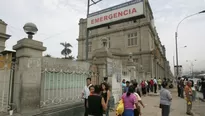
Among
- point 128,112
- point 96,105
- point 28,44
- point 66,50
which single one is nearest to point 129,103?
point 128,112

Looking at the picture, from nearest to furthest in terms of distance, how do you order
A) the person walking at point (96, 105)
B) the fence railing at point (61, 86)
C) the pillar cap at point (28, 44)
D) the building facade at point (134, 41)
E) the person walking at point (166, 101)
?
the person walking at point (96, 105), the pillar cap at point (28, 44), the fence railing at point (61, 86), the person walking at point (166, 101), the building facade at point (134, 41)

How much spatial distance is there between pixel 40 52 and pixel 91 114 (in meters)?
2.44

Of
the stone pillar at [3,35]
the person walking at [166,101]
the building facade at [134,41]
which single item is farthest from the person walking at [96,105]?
the building facade at [134,41]

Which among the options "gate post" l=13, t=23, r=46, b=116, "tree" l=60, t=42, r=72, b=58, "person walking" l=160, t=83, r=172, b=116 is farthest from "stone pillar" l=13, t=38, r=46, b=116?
"tree" l=60, t=42, r=72, b=58

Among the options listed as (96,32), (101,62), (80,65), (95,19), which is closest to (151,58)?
(96,32)

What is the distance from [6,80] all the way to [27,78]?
61 cm

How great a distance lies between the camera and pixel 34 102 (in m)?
4.47

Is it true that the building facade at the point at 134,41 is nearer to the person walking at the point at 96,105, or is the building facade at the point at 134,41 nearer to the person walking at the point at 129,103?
the person walking at the point at 129,103

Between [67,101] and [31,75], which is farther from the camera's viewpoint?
[67,101]

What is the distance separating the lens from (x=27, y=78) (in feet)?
14.2

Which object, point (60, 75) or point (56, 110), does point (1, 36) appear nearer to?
point (60, 75)

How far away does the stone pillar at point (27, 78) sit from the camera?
421 cm

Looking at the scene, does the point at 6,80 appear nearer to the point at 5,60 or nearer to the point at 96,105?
the point at 5,60

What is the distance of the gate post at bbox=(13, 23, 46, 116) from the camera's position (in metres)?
4.21
